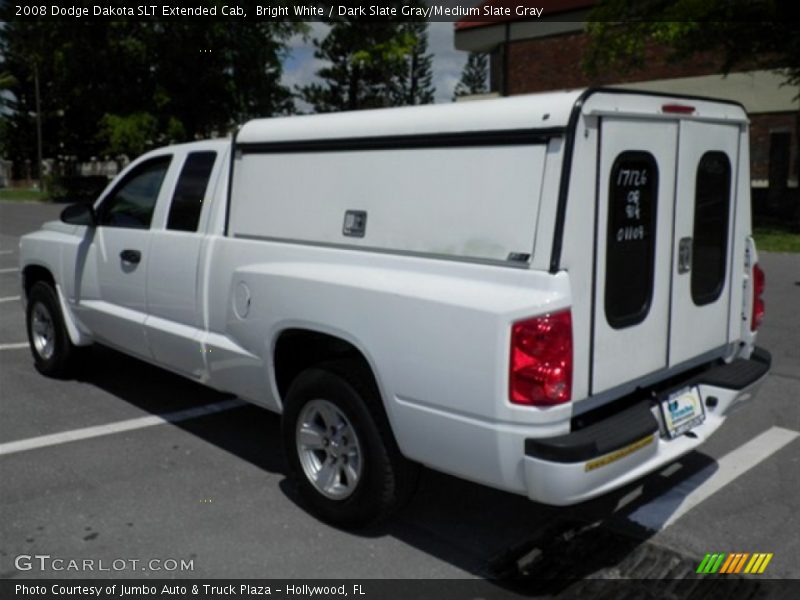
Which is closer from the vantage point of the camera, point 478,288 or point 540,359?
point 540,359

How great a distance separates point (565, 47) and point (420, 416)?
112 ft

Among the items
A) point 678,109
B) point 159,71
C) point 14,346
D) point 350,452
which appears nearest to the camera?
point 678,109

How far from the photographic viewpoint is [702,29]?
18.7 metres

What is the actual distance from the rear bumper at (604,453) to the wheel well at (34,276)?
14.7 ft

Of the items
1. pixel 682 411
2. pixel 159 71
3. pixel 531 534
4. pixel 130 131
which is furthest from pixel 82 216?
pixel 159 71

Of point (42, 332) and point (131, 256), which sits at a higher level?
point (131, 256)

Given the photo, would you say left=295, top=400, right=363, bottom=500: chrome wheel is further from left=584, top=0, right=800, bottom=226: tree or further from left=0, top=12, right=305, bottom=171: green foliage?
left=0, top=12, right=305, bottom=171: green foliage

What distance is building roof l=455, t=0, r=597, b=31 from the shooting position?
110 ft

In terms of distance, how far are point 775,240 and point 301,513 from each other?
49.4 ft

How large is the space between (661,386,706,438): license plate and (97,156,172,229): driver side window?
130 inches

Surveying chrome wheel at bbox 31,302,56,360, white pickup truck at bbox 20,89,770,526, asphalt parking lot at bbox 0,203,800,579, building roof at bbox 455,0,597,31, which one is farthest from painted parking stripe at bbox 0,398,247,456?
building roof at bbox 455,0,597,31

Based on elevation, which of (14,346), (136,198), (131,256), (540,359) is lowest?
(14,346)

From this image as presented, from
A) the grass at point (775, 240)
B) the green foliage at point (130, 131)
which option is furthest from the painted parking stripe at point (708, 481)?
the green foliage at point (130, 131)

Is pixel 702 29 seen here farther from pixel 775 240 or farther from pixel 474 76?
pixel 474 76
